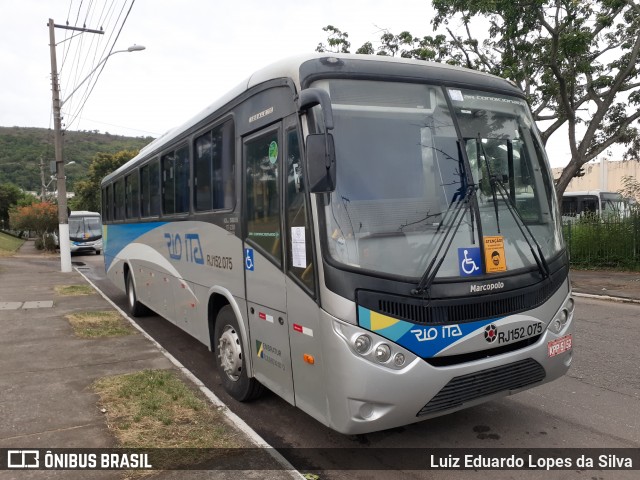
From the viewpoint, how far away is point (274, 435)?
14.5ft

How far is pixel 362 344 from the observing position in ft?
10.8

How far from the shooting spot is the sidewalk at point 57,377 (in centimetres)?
416

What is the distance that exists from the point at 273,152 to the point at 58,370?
4.15 m

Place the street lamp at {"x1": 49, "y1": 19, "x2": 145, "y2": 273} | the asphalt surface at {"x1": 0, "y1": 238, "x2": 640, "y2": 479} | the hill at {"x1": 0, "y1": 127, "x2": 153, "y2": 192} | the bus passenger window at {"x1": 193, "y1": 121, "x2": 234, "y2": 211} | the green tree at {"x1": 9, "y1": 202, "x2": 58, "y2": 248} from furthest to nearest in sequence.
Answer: the hill at {"x1": 0, "y1": 127, "x2": 153, "y2": 192}
the green tree at {"x1": 9, "y1": 202, "x2": 58, "y2": 248}
the street lamp at {"x1": 49, "y1": 19, "x2": 145, "y2": 273}
the bus passenger window at {"x1": 193, "y1": 121, "x2": 234, "y2": 211}
the asphalt surface at {"x1": 0, "y1": 238, "x2": 640, "y2": 479}

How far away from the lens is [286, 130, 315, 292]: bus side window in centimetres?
363

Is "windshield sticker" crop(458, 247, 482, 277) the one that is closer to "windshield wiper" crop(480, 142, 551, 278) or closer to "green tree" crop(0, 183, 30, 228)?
"windshield wiper" crop(480, 142, 551, 278)

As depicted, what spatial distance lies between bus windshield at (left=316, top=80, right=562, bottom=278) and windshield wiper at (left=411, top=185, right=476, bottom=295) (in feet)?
0.04

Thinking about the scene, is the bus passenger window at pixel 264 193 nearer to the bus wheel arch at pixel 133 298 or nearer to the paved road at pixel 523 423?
the paved road at pixel 523 423

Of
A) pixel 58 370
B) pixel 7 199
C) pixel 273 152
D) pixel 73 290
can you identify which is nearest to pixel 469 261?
pixel 273 152

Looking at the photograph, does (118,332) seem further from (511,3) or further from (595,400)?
(511,3)

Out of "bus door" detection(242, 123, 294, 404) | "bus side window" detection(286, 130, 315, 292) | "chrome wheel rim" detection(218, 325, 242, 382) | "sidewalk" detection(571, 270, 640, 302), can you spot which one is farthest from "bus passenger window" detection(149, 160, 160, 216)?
"sidewalk" detection(571, 270, 640, 302)

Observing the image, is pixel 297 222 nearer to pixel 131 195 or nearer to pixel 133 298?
pixel 131 195

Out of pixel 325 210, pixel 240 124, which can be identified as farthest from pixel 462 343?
pixel 240 124

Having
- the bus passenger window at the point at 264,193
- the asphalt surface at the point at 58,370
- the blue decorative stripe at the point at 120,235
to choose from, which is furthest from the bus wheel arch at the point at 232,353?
the blue decorative stripe at the point at 120,235
